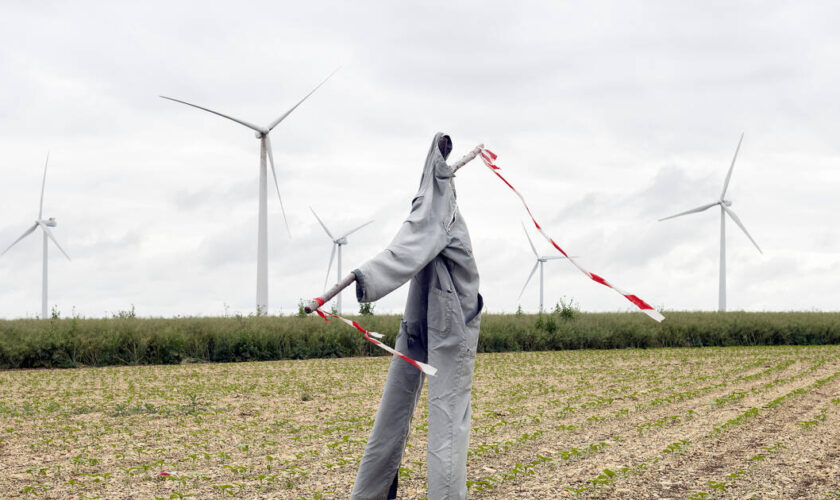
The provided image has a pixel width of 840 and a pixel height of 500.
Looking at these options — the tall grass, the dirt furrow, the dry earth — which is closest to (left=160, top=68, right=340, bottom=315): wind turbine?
the tall grass

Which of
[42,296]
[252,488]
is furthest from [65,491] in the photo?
[42,296]

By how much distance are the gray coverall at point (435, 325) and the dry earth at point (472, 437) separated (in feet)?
4.97

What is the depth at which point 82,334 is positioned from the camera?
23719 mm

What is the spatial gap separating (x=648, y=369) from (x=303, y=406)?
36.0ft

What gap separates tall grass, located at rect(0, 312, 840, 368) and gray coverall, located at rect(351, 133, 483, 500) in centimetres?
1970

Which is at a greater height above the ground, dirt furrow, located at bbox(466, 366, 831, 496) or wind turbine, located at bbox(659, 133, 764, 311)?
wind turbine, located at bbox(659, 133, 764, 311)

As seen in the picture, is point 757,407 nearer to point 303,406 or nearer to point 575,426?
point 575,426

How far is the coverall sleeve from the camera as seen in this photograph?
510 centimetres

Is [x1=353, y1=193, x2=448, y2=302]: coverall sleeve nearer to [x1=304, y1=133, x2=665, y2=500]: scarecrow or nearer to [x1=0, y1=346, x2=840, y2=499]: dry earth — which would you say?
[x1=304, y1=133, x2=665, y2=500]: scarecrow

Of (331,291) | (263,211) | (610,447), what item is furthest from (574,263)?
(263,211)

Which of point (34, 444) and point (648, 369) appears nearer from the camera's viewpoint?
point (34, 444)

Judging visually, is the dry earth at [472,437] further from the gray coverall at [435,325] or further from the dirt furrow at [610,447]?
the gray coverall at [435,325]

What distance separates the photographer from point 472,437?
1018 centimetres

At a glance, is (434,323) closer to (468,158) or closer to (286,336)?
(468,158)
